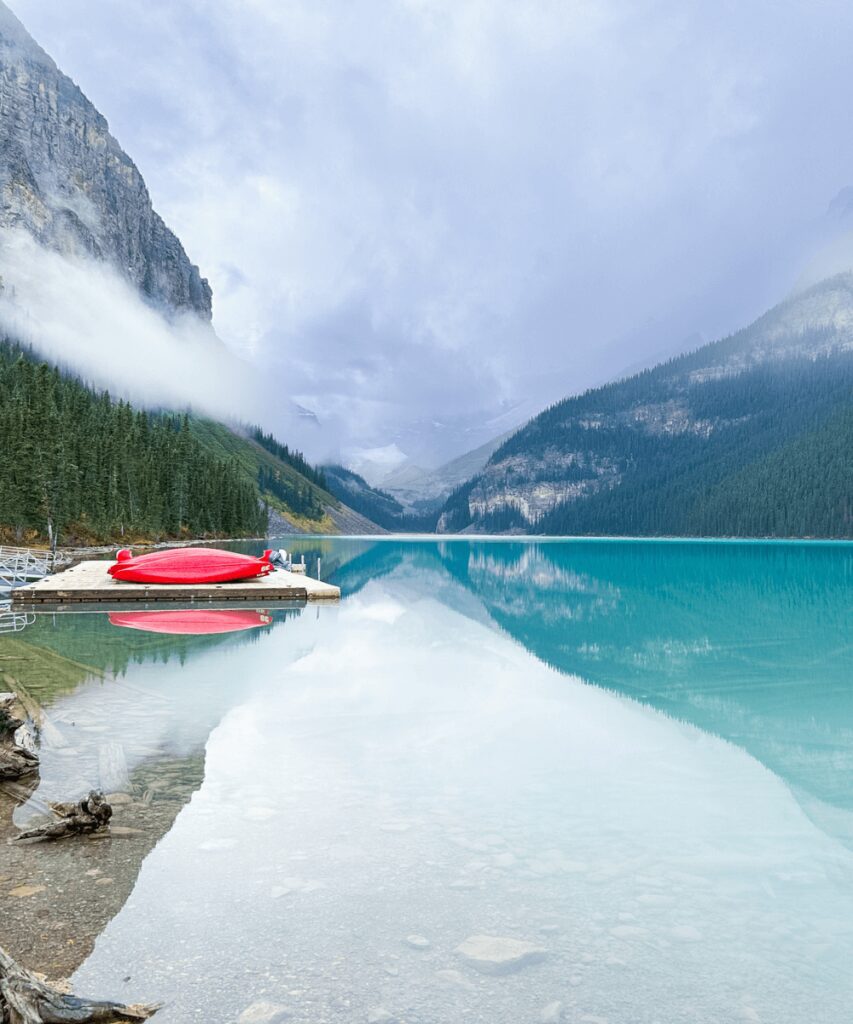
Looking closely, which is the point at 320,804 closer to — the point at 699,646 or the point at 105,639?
the point at 105,639

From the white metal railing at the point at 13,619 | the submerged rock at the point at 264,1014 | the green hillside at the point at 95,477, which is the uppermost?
the green hillside at the point at 95,477

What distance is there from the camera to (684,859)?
7.82 meters

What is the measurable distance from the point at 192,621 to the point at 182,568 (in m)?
9.98

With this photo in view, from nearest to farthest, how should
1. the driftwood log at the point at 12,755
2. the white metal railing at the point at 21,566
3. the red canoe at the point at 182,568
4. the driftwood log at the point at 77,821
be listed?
the driftwood log at the point at 77,821
the driftwood log at the point at 12,755
the red canoe at the point at 182,568
the white metal railing at the point at 21,566

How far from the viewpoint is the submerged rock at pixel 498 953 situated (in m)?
5.49

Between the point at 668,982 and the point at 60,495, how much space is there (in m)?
68.7

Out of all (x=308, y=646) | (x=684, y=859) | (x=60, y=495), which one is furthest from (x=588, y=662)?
(x=60, y=495)

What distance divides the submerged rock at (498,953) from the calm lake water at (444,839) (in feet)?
0.18

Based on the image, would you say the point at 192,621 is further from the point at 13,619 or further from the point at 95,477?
the point at 95,477

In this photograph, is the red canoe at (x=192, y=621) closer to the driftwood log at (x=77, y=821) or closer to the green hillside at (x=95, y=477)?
the driftwood log at (x=77, y=821)

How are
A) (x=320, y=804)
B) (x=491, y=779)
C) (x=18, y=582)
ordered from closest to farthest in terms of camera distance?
1. (x=320, y=804)
2. (x=491, y=779)
3. (x=18, y=582)

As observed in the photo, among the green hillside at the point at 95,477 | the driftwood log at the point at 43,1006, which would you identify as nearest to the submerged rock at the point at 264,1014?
the driftwood log at the point at 43,1006

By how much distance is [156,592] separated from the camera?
33.5 m

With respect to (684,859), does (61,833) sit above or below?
above
